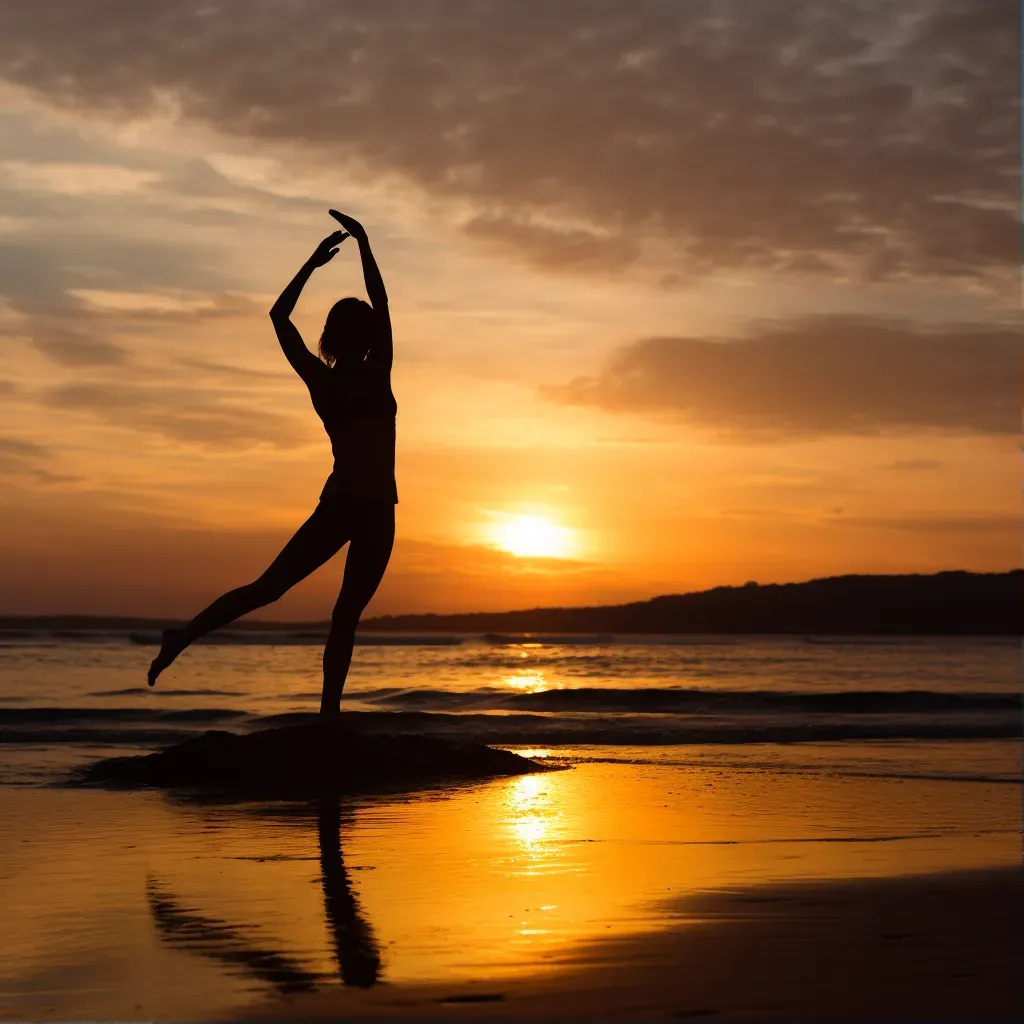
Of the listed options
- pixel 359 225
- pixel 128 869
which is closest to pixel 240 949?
pixel 128 869

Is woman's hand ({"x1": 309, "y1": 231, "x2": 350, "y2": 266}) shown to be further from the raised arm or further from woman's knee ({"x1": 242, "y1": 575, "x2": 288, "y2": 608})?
woman's knee ({"x1": 242, "y1": 575, "x2": 288, "y2": 608})

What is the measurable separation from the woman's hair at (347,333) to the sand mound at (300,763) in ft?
8.05

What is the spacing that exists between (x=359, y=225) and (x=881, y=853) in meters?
4.61

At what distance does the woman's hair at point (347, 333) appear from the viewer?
24.8ft

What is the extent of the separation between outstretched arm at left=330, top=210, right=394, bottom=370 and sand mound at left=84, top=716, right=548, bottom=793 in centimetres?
248

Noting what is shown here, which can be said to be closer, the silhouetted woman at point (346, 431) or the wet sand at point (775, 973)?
the wet sand at point (775, 973)

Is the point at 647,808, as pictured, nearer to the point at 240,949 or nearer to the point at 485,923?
the point at 485,923

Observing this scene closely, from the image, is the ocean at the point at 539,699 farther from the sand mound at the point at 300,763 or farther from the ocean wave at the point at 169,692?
the sand mound at the point at 300,763

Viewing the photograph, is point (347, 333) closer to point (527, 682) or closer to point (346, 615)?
point (346, 615)

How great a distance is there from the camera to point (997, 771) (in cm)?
914

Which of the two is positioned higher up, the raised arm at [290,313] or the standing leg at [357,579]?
the raised arm at [290,313]

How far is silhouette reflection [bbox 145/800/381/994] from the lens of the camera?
3426mm

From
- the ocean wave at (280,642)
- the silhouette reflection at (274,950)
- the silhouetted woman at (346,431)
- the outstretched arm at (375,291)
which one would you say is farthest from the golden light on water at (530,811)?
the ocean wave at (280,642)

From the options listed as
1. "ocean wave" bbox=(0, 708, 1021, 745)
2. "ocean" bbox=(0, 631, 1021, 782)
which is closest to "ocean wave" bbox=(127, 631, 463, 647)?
"ocean" bbox=(0, 631, 1021, 782)
